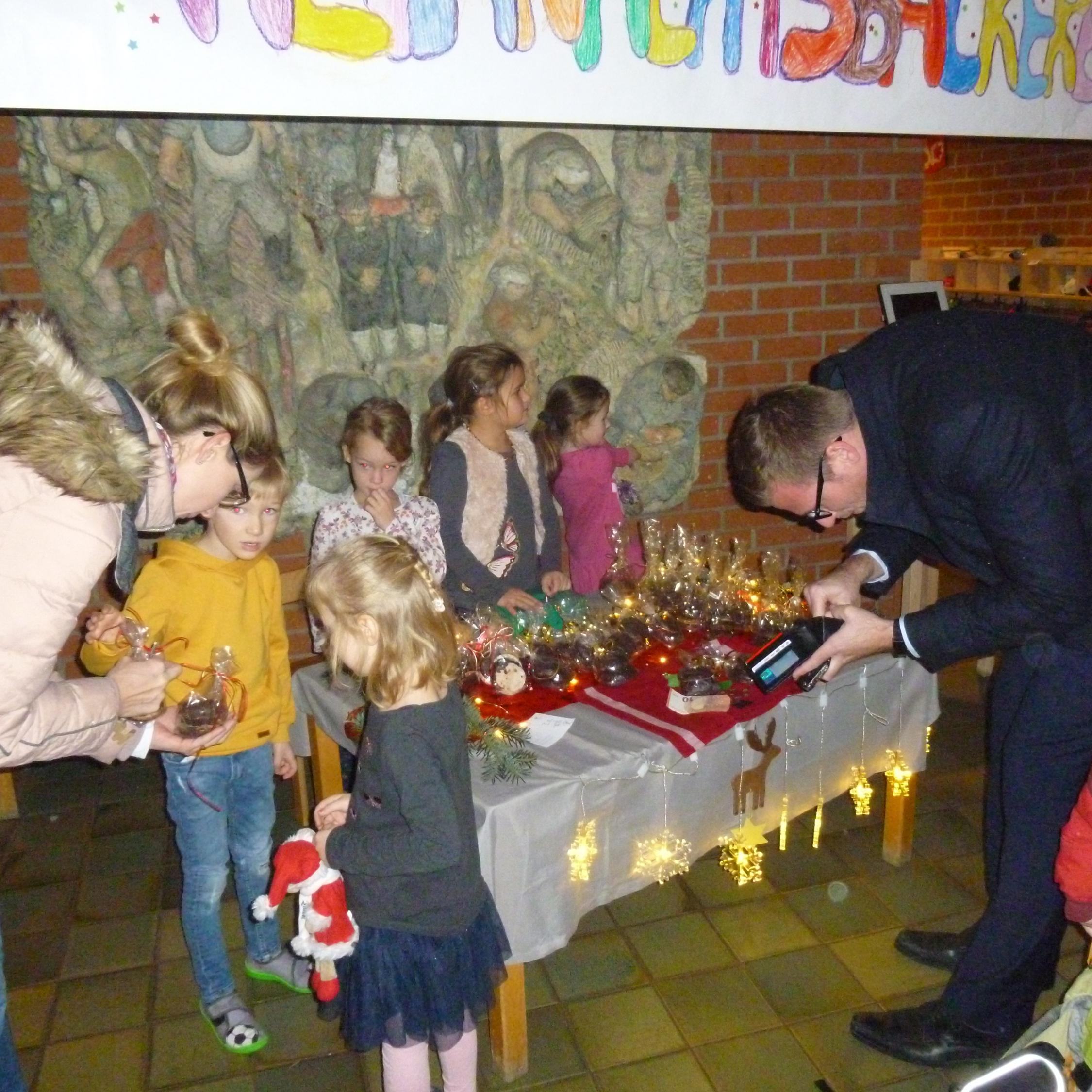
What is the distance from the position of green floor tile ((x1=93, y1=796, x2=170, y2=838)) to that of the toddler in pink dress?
1920 millimetres

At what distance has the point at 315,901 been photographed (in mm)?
2131

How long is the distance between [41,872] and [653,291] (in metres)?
3.36

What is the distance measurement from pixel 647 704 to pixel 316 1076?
1.33 metres

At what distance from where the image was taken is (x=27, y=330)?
167 centimetres

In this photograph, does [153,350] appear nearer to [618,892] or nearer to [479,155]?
[479,155]

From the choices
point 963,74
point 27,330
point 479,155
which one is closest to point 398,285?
point 479,155

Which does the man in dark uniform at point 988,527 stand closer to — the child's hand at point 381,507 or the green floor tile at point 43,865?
the child's hand at point 381,507

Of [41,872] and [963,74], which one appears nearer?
[963,74]

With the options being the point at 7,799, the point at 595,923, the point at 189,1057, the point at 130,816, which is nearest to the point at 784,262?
the point at 595,923

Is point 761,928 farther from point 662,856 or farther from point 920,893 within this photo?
point 662,856

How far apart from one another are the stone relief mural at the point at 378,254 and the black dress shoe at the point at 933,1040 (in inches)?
100

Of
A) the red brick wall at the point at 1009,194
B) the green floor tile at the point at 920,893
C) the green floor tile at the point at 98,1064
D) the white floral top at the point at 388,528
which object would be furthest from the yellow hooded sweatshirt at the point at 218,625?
the red brick wall at the point at 1009,194

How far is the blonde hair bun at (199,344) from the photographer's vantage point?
2.21 metres

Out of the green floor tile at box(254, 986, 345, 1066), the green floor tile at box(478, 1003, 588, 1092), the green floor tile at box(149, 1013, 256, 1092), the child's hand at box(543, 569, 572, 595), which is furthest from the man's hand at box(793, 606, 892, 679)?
the green floor tile at box(149, 1013, 256, 1092)
